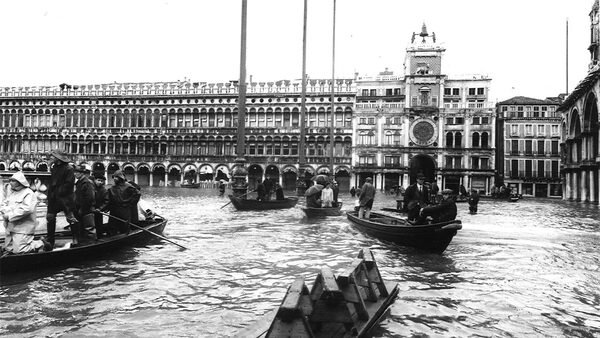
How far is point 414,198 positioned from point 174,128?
55114 millimetres

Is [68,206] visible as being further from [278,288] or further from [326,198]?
[326,198]

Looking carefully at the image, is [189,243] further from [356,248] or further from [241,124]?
[241,124]

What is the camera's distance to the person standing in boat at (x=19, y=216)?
7266 millimetres

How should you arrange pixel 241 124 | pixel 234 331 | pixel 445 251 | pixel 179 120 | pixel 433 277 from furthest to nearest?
pixel 179 120 < pixel 241 124 < pixel 445 251 < pixel 433 277 < pixel 234 331

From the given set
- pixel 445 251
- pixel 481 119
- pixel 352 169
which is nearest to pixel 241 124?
pixel 445 251

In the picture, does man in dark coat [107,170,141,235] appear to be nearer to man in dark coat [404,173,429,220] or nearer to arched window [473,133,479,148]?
man in dark coat [404,173,429,220]

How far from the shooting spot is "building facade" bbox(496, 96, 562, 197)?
186ft

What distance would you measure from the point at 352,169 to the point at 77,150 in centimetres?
3757

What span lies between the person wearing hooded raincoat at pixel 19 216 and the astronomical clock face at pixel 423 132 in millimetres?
52651

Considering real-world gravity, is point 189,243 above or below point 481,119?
below

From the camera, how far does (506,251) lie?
1094 cm

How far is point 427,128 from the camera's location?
5669cm

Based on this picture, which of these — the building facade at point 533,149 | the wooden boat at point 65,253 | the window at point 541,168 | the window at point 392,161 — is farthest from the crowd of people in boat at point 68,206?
the window at point 541,168

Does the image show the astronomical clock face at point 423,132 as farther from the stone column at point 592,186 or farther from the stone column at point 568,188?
the stone column at point 592,186
